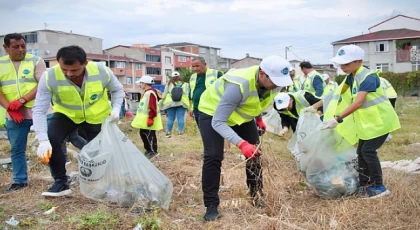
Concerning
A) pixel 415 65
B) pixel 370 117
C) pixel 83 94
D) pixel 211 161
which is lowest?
pixel 211 161

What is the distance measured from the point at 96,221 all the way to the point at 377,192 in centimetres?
193

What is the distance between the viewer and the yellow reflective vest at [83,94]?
3014mm

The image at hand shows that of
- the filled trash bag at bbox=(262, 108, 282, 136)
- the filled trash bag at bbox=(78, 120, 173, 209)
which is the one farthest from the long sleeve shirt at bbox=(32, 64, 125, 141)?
the filled trash bag at bbox=(262, 108, 282, 136)

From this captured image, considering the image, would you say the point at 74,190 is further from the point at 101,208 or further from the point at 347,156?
the point at 347,156

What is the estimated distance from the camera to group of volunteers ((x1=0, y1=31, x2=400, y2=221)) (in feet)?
8.50

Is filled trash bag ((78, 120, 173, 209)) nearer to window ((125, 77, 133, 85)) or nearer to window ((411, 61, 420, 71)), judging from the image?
window ((411, 61, 420, 71))

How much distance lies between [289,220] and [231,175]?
1.35 m

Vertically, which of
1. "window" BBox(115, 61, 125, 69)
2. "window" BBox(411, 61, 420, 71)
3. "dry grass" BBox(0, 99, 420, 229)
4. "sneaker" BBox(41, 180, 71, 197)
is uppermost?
"window" BBox(115, 61, 125, 69)

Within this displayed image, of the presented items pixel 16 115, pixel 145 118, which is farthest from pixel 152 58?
pixel 16 115

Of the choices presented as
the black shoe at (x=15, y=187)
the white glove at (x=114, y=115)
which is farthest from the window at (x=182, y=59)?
the white glove at (x=114, y=115)

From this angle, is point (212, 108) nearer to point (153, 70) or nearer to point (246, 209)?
point (246, 209)

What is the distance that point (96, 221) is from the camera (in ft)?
8.40

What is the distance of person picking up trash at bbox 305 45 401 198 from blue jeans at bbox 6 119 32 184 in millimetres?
2433

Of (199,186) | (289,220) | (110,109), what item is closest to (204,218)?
(289,220)
